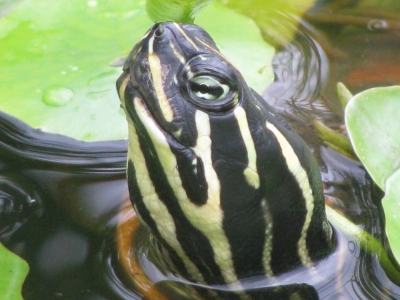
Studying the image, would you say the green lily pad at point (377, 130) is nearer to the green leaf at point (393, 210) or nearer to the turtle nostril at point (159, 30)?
the green leaf at point (393, 210)

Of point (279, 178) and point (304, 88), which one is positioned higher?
point (279, 178)

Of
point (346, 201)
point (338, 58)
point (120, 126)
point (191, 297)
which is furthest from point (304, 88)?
point (191, 297)

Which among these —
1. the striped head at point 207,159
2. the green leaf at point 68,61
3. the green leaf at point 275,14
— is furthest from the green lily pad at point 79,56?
the striped head at point 207,159

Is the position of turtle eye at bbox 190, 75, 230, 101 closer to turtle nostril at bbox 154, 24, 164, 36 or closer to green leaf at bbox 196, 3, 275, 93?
turtle nostril at bbox 154, 24, 164, 36

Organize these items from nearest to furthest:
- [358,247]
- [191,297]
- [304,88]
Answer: [191,297], [358,247], [304,88]

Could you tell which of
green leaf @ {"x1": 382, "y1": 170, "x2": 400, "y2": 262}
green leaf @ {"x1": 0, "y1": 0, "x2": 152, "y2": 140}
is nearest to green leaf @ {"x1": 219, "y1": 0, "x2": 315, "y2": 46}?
green leaf @ {"x1": 0, "y1": 0, "x2": 152, "y2": 140}

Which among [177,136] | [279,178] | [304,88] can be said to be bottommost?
[304,88]

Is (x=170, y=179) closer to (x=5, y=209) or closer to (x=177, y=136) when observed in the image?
(x=177, y=136)

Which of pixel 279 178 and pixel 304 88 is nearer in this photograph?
pixel 279 178
